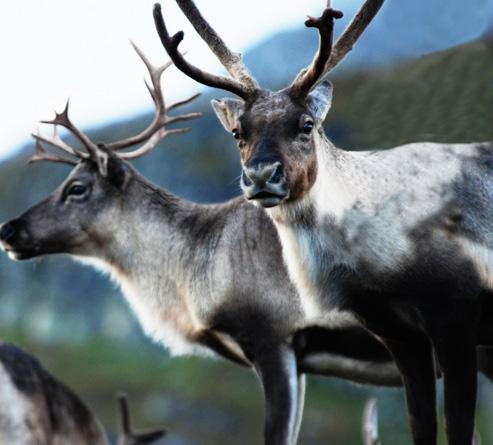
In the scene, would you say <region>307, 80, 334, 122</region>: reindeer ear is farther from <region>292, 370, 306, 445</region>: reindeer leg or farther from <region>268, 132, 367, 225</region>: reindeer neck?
<region>292, 370, 306, 445</region>: reindeer leg

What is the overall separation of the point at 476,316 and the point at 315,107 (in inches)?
49.2

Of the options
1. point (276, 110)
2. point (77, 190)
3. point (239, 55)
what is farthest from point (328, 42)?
point (77, 190)

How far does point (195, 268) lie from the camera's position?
8.56m

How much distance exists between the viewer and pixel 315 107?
21.0 ft

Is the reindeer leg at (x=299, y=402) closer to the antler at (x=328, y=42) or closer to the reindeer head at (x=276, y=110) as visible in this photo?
the reindeer head at (x=276, y=110)

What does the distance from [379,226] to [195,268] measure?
99.0 inches

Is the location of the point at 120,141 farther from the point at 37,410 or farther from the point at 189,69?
the point at 189,69

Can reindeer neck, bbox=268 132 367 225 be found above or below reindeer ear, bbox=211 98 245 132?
below

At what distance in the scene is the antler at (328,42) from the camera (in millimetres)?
6223

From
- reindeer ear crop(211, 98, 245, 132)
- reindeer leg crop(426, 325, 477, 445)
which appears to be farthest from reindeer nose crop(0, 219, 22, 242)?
reindeer leg crop(426, 325, 477, 445)

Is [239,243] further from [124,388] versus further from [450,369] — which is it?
[124,388]

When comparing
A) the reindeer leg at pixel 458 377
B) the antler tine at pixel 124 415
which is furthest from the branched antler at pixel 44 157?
the reindeer leg at pixel 458 377

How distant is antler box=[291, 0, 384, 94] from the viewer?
6.22 meters

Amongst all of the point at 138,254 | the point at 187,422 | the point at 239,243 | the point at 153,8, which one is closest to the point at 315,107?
the point at 153,8
